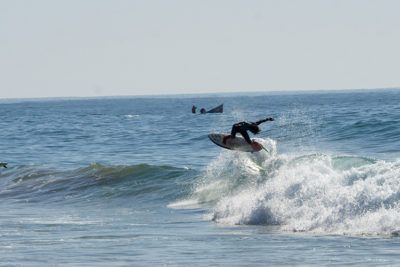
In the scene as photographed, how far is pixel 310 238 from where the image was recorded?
54.3 feet

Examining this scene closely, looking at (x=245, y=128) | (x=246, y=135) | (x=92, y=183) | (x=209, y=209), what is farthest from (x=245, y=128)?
(x=92, y=183)

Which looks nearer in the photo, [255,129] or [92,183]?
[255,129]

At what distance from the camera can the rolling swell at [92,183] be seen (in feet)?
90.9

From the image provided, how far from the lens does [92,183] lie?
30375mm

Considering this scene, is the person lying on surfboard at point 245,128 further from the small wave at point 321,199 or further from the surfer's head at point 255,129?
the small wave at point 321,199

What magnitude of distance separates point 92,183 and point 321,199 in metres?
13.6

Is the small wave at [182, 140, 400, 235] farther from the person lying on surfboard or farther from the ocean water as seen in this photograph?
the person lying on surfboard

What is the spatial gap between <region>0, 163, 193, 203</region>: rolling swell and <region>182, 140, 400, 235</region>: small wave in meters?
3.17

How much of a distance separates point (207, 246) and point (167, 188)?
12.3 meters

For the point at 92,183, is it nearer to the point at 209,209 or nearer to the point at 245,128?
the point at 245,128

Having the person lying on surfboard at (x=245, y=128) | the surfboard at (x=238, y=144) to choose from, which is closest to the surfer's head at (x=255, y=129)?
the person lying on surfboard at (x=245, y=128)

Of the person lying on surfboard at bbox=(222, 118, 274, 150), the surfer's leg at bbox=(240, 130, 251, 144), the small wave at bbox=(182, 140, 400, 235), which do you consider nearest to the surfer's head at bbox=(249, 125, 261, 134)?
the person lying on surfboard at bbox=(222, 118, 274, 150)

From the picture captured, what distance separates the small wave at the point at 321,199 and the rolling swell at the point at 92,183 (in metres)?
3.17

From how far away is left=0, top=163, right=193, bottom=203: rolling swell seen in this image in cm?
2772
